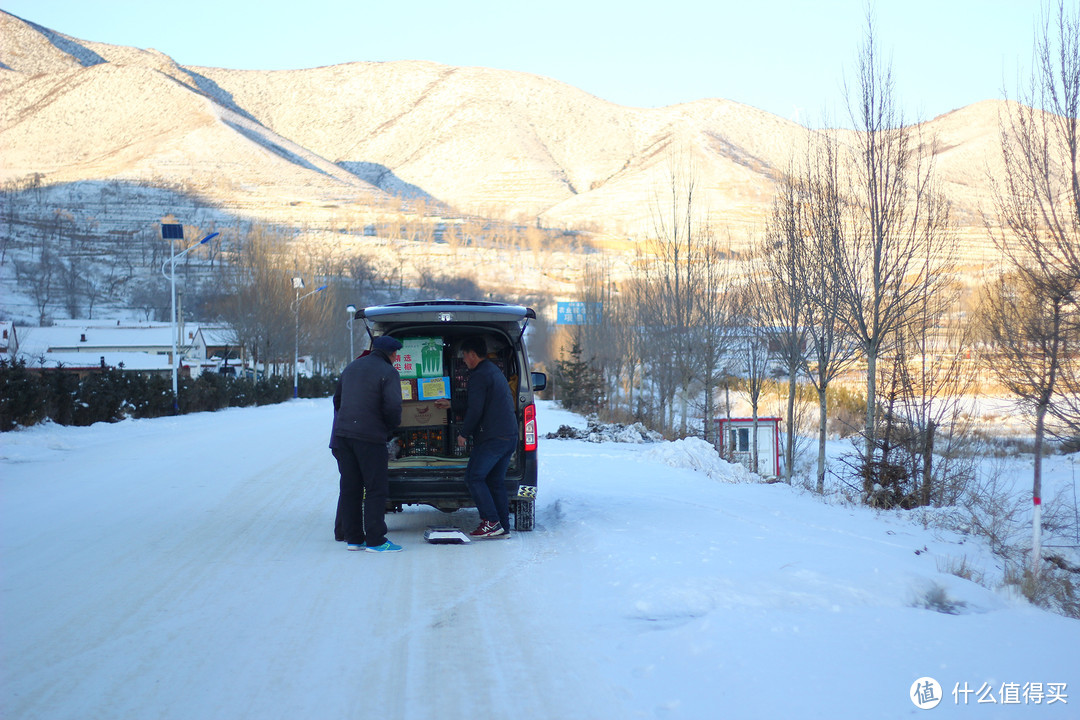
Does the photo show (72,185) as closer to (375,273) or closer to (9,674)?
(375,273)

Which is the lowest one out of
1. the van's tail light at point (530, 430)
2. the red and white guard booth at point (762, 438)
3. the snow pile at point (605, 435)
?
the red and white guard booth at point (762, 438)

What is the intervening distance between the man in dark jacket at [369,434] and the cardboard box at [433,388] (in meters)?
1.70

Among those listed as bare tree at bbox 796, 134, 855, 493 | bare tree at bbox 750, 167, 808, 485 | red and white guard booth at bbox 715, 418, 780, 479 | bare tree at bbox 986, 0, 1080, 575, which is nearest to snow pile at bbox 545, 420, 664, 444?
bare tree at bbox 750, 167, 808, 485

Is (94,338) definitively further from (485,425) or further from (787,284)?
(485,425)

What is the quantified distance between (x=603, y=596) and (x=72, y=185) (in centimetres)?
20396

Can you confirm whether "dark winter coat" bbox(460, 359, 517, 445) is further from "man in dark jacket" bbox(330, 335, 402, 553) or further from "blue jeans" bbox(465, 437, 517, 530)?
"man in dark jacket" bbox(330, 335, 402, 553)

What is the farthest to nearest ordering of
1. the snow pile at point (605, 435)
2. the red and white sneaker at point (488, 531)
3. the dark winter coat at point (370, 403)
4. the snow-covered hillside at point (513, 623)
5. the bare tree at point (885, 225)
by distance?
the snow pile at point (605, 435) < the bare tree at point (885, 225) < the red and white sneaker at point (488, 531) < the dark winter coat at point (370, 403) < the snow-covered hillside at point (513, 623)

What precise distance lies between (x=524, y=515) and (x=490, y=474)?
0.78 metres

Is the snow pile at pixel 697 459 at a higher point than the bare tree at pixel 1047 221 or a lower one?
lower

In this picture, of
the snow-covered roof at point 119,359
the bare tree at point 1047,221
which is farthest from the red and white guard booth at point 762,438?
the snow-covered roof at point 119,359

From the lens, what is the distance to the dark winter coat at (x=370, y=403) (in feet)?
28.5

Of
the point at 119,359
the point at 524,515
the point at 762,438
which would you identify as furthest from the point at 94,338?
the point at 524,515

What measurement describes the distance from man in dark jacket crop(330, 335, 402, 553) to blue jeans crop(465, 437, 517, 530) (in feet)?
3.19

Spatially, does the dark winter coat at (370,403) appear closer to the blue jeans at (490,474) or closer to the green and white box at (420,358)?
the blue jeans at (490,474)
